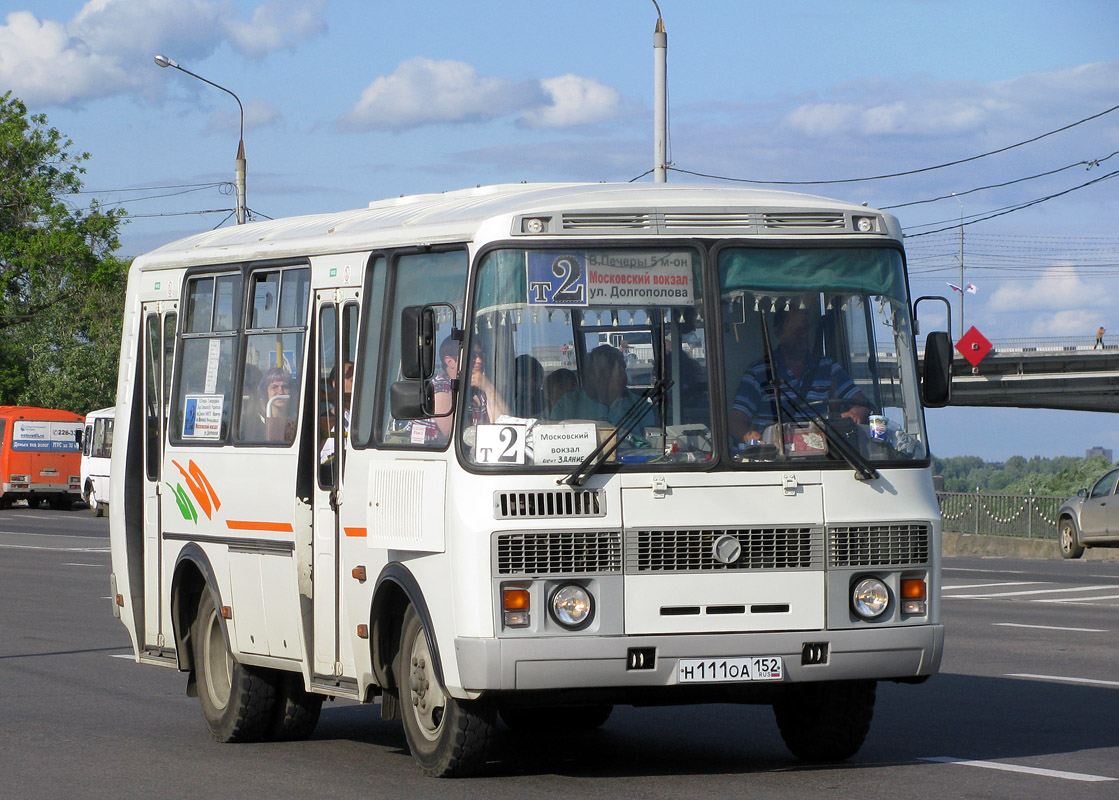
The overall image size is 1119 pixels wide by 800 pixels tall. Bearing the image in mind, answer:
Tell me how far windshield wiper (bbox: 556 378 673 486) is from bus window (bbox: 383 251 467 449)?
2.17 feet

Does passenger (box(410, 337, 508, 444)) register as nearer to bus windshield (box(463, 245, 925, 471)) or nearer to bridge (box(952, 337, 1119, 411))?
bus windshield (box(463, 245, 925, 471))

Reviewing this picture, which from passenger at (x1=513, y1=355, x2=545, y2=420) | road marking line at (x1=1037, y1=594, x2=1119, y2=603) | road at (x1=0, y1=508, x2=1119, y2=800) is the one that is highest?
passenger at (x1=513, y1=355, x2=545, y2=420)

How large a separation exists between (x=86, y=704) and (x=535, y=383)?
17.9ft

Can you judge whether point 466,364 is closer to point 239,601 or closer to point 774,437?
point 774,437

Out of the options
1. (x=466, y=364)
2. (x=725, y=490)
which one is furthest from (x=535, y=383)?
(x=725, y=490)

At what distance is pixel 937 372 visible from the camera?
8773 mm

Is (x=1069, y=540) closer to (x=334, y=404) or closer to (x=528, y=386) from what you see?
(x=334, y=404)

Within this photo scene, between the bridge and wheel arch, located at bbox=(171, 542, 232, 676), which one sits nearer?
wheel arch, located at bbox=(171, 542, 232, 676)

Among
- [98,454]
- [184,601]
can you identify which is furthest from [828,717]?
[98,454]

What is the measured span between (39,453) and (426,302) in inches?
1949

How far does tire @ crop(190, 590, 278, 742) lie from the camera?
1025cm

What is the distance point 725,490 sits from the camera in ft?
26.9

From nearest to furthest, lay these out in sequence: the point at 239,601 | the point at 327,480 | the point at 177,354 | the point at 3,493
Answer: the point at 327,480, the point at 239,601, the point at 177,354, the point at 3,493

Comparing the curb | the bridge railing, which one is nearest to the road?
the curb
